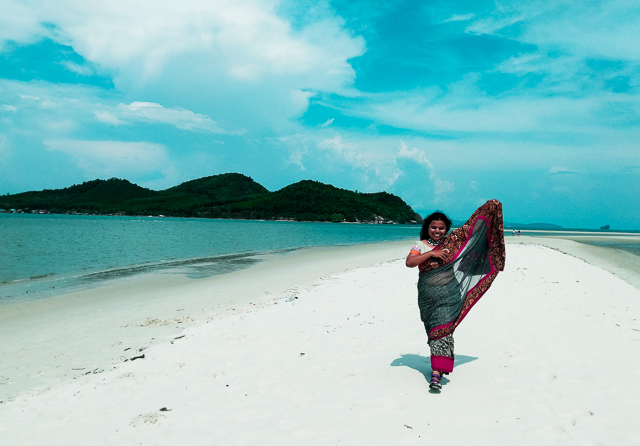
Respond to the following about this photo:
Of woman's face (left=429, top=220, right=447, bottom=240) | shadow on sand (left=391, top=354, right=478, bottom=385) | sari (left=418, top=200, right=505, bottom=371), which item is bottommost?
shadow on sand (left=391, top=354, right=478, bottom=385)

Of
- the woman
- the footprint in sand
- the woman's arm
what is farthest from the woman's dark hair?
the footprint in sand

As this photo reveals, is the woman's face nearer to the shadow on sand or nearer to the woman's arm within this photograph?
the woman's arm

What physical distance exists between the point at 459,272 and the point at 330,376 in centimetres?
221

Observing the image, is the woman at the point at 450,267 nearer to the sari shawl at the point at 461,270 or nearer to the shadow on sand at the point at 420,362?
the sari shawl at the point at 461,270

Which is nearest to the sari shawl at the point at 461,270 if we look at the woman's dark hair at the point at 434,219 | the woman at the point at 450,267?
the woman at the point at 450,267

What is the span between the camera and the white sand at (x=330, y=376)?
3789 millimetres

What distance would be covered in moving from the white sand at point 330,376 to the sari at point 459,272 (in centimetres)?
84

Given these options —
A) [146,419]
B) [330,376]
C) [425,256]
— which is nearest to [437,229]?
[425,256]

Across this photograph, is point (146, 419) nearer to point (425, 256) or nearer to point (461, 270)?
point (425, 256)

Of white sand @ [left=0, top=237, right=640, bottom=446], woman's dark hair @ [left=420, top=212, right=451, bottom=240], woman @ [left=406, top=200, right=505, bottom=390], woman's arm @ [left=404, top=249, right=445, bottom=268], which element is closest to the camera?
white sand @ [left=0, top=237, right=640, bottom=446]

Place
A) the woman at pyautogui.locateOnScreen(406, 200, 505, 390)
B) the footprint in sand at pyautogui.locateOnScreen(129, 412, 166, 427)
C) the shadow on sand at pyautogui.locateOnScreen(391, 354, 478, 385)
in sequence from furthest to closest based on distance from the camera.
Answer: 1. the shadow on sand at pyautogui.locateOnScreen(391, 354, 478, 385)
2. the woman at pyautogui.locateOnScreen(406, 200, 505, 390)
3. the footprint in sand at pyautogui.locateOnScreen(129, 412, 166, 427)

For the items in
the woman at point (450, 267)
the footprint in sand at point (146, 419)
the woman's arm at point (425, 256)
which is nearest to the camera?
the footprint in sand at point (146, 419)

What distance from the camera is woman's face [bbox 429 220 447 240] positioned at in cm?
466

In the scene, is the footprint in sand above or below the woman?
below
